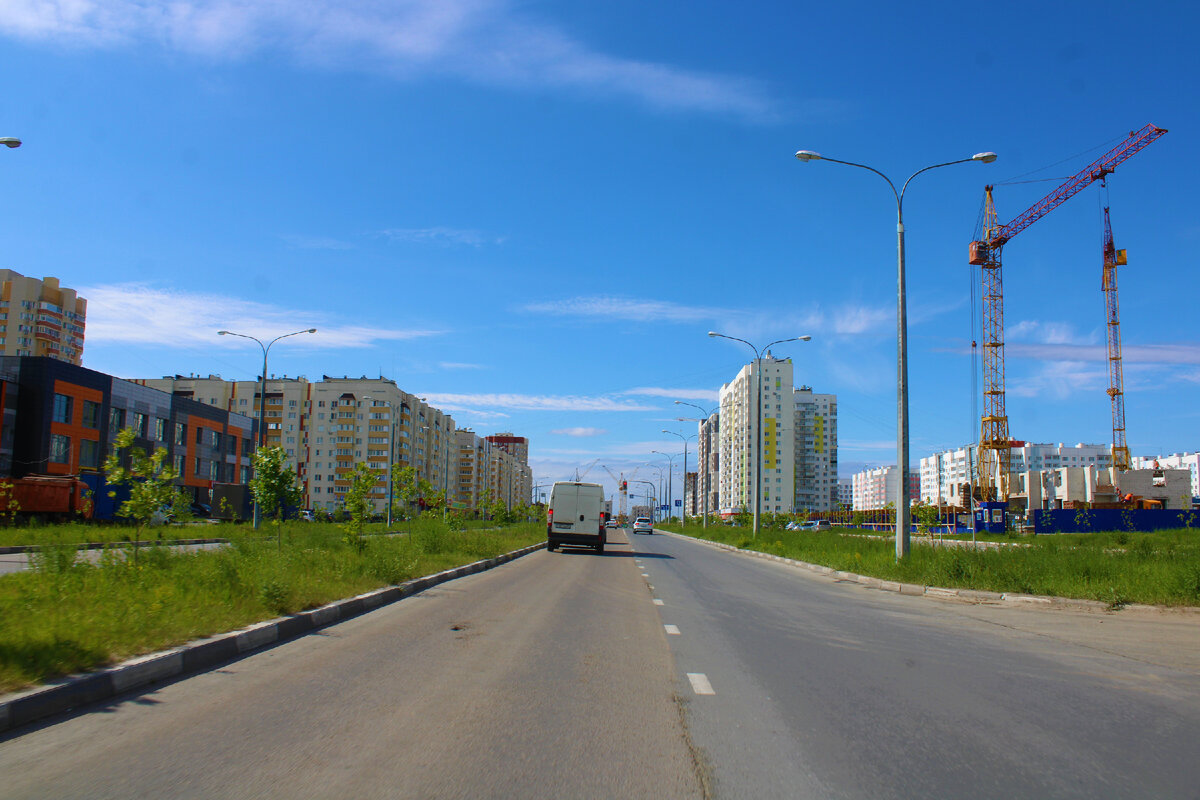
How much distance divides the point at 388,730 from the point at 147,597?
4892 millimetres

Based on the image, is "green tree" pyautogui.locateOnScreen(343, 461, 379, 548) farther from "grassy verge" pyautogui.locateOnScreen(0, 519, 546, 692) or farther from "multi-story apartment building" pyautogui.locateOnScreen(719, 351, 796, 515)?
"multi-story apartment building" pyautogui.locateOnScreen(719, 351, 796, 515)

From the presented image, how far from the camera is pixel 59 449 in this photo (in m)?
55.7

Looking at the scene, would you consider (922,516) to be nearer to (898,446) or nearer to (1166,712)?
(898,446)

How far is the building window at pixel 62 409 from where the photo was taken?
182ft

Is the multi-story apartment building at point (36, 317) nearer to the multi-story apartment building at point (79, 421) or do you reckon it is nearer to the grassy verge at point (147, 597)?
the multi-story apartment building at point (79, 421)

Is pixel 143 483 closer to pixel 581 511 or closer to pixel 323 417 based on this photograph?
pixel 581 511

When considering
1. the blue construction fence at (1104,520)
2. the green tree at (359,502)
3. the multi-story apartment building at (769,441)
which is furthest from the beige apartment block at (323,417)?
the green tree at (359,502)

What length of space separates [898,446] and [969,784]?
1603cm

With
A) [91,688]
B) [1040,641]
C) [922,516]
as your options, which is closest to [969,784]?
[91,688]

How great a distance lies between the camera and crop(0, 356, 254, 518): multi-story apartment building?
2096 inches

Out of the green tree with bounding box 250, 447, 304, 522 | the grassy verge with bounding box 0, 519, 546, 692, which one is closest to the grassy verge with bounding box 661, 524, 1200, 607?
the grassy verge with bounding box 0, 519, 546, 692

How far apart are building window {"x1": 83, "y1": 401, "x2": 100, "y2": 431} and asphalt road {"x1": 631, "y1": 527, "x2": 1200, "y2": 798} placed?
59.1 meters

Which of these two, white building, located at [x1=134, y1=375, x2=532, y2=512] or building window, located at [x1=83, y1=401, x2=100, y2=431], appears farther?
white building, located at [x1=134, y1=375, x2=532, y2=512]

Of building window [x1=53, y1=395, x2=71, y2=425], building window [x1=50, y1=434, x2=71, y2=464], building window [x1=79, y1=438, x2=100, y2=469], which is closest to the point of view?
building window [x1=50, y1=434, x2=71, y2=464]
